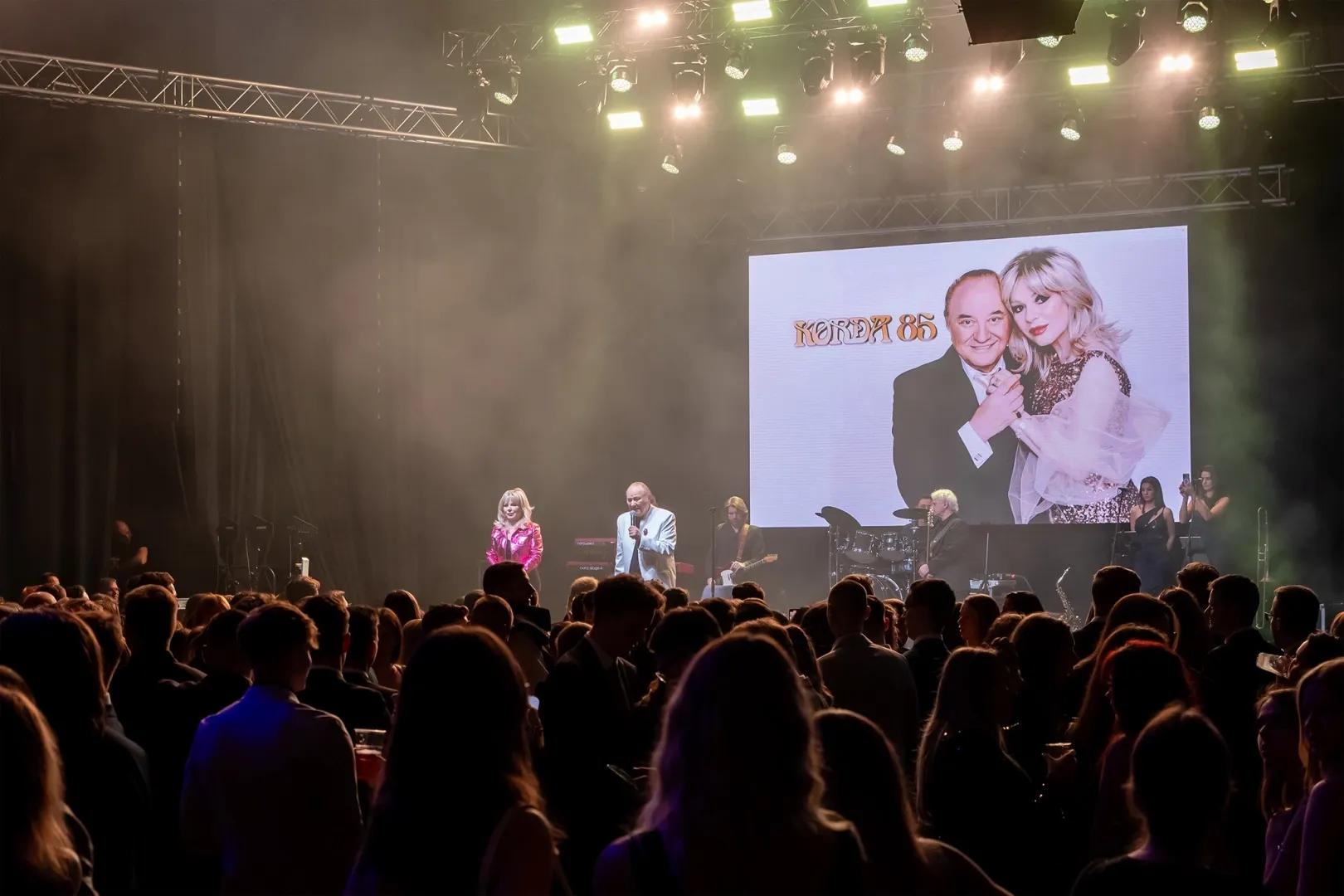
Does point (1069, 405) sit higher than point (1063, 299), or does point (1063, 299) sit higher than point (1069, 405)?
point (1063, 299)

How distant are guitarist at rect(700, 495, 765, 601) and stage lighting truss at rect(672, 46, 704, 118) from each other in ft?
14.9

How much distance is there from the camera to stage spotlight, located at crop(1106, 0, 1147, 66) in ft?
32.7

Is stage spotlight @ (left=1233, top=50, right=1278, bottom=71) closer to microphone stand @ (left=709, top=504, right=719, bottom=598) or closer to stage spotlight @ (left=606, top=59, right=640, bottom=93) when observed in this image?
stage spotlight @ (left=606, top=59, right=640, bottom=93)

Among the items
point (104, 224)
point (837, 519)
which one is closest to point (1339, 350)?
point (837, 519)

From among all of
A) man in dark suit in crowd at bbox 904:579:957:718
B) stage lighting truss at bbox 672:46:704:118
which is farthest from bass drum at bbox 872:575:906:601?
man in dark suit in crowd at bbox 904:579:957:718

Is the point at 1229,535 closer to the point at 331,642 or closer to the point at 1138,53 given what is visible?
the point at 1138,53

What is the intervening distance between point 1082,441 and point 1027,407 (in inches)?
26.6

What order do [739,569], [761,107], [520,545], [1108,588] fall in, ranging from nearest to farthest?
[1108,588] → [761,107] → [520,545] → [739,569]

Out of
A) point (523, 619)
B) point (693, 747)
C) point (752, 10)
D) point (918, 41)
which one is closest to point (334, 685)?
point (523, 619)

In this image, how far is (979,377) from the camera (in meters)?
12.9

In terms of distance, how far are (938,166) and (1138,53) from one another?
2551 millimetres

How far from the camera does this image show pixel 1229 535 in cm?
1180

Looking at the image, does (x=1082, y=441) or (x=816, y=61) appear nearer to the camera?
(x=816, y=61)

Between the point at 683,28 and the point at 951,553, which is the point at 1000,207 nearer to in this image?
the point at 951,553
